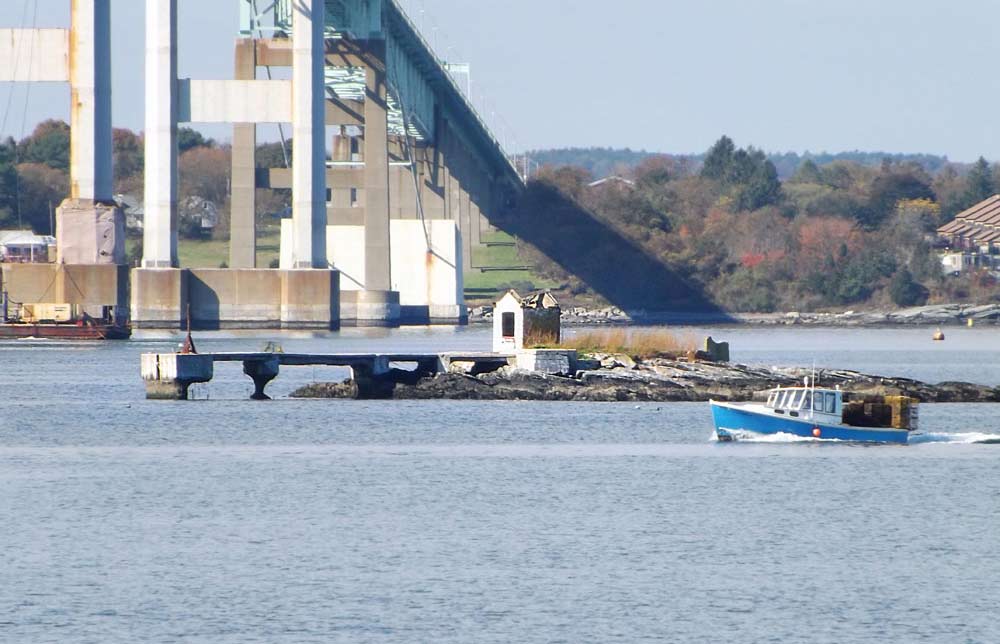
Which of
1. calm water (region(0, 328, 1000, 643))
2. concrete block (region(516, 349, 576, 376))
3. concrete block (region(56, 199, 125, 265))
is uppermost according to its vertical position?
concrete block (region(56, 199, 125, 265))

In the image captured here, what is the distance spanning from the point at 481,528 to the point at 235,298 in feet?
212

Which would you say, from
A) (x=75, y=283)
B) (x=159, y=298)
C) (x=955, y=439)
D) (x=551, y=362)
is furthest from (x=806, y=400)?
(x=159, y=298)

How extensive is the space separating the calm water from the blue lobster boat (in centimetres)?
46

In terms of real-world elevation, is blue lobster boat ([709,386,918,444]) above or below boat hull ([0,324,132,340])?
below

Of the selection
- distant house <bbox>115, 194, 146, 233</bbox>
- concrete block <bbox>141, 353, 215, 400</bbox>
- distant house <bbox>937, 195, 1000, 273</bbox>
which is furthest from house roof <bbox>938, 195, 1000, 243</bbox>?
concrete block <bbox>141, 353, 215, 400</bbox>

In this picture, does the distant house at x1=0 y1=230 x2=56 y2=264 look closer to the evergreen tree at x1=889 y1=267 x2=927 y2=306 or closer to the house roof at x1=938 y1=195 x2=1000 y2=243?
the evergreen tree at x1=889 y1=267 x2=927 y2=306

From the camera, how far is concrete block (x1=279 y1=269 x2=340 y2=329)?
314 ft

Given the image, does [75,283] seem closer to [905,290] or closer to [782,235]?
Result: [905,290]

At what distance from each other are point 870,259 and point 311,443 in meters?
125

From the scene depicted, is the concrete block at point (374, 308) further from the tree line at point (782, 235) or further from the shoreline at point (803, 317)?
the tree line at point (782, 235)

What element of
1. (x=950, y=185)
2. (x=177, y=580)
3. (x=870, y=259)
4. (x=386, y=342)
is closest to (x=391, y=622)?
(x=177, y=580)

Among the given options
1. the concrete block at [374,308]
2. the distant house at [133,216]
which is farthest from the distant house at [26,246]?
the concrete block at [374,308]

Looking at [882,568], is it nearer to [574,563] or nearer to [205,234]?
[574,563]

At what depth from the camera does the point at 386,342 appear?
89.8 metres
